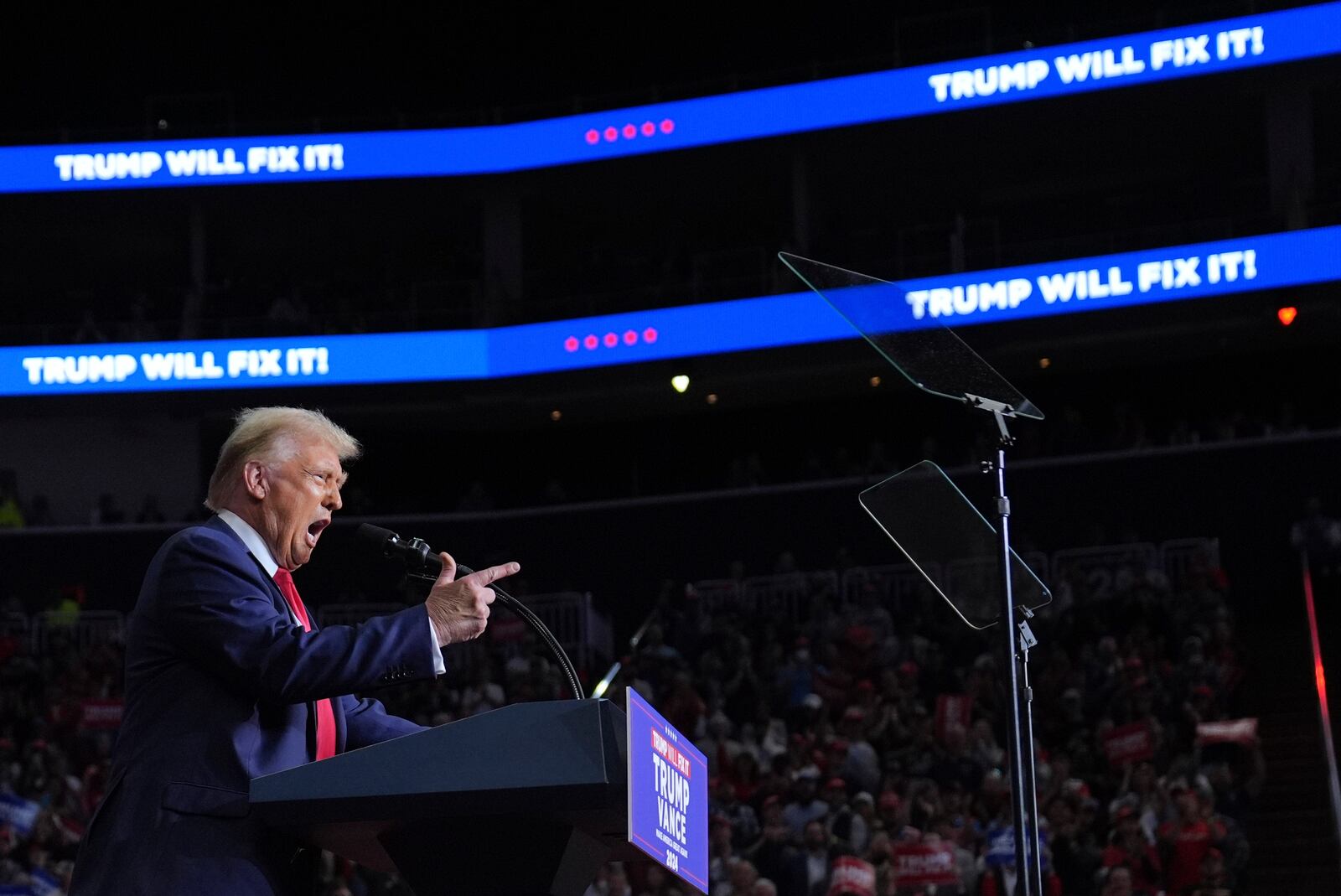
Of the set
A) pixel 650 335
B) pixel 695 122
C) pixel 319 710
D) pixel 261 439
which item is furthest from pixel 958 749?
pixel 695 122

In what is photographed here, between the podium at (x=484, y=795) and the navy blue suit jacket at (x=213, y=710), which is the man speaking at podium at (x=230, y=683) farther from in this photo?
the podium at (x=484, y=795)

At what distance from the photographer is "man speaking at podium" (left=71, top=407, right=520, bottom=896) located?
2.73 metres

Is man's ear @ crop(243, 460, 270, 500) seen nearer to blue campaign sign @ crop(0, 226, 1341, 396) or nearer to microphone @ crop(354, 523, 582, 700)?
microphone @ crop(354, 523, 582, 700)

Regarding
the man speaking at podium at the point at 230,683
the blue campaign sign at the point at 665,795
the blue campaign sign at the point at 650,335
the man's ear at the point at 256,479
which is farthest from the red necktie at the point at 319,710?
the blue campaign sign at the point at 650,335

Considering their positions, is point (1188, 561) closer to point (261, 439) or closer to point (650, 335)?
point (650, 335)

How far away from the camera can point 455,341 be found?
741 inches

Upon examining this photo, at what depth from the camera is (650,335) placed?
59.0 feet

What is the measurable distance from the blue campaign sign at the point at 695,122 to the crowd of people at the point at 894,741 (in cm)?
519

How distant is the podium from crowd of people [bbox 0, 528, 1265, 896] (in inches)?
251

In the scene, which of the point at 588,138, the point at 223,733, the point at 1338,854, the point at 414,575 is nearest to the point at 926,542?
the point at 414,575

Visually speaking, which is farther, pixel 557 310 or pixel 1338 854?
pixel 557 310

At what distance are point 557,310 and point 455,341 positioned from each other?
1.12 m

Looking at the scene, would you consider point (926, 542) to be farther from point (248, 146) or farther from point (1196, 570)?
point (248, 146)

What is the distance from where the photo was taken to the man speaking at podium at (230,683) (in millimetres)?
2729
